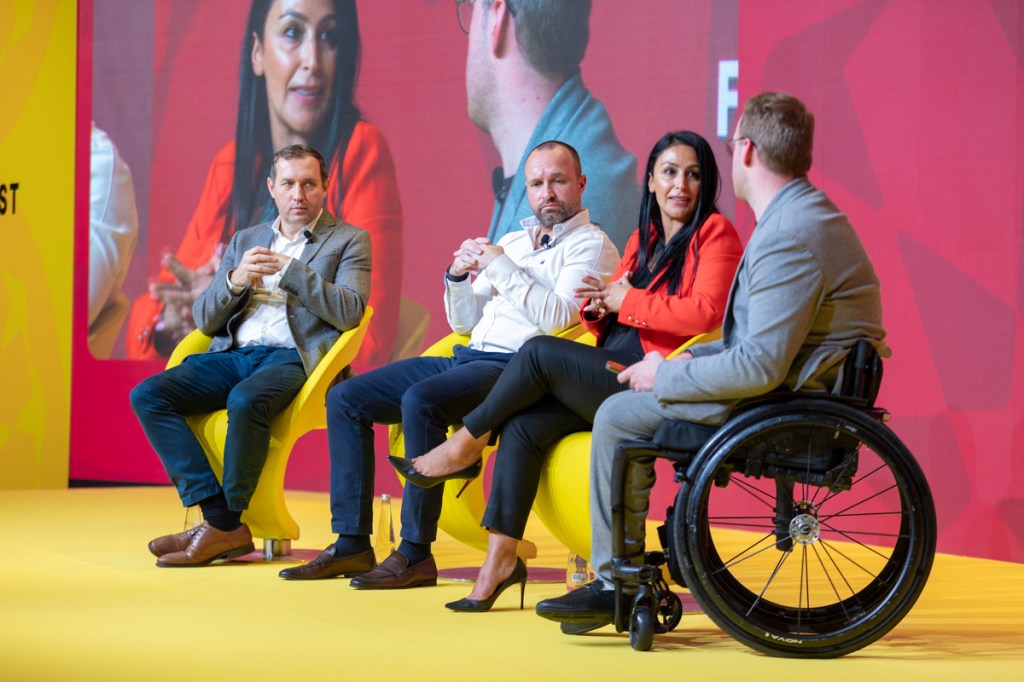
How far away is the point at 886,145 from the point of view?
4637 millimetres

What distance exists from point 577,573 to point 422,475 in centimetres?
62

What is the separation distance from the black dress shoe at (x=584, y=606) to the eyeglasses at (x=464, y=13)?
3.45m

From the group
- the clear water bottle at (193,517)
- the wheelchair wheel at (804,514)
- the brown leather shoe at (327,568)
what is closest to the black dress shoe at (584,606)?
the wheelchair wheel at (804,514)

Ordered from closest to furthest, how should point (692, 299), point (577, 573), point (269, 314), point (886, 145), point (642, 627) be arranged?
point (642, 627), point (692, 299), point (577, 573), point (269, 314), point (886, 145)

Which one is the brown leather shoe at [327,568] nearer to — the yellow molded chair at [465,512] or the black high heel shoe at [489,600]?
the yellow molded chair at [465,512]

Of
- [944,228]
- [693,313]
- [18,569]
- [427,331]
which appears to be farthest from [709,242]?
[427,331]

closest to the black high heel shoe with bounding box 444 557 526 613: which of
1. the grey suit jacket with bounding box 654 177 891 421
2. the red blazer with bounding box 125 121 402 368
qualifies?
the grey suit jacket with bounding box 654 177 891 421

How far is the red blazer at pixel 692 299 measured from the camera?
302 cm

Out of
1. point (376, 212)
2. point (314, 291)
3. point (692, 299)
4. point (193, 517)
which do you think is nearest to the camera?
point (692, 299)

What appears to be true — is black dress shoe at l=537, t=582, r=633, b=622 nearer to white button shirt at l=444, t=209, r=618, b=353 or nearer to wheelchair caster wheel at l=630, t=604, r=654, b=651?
wheelchair caster wheel at l=630, t=604, r=654, b=651

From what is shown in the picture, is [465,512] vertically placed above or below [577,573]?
above

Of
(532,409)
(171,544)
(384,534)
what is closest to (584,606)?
(532,409)

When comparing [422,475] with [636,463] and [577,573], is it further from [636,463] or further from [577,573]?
[636,463]

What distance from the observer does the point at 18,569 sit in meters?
3.84
